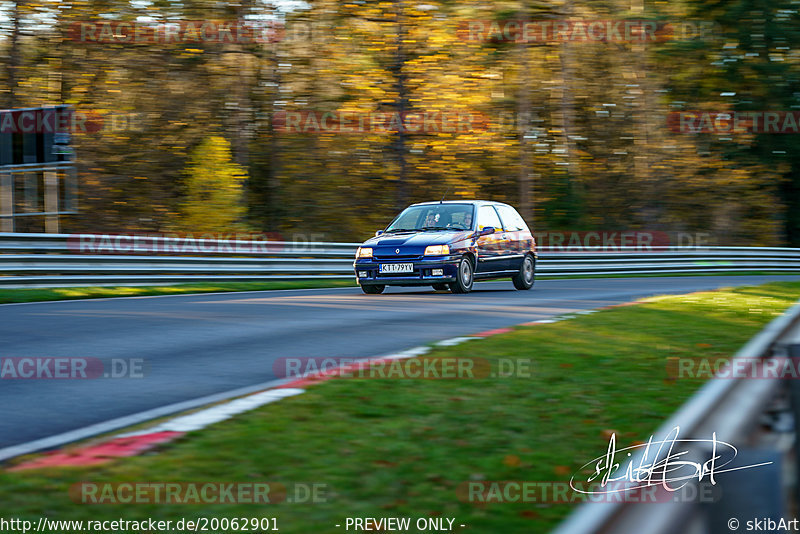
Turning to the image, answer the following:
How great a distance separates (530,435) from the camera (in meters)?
5.16

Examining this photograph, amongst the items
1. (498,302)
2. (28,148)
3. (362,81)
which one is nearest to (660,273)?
(362,81)

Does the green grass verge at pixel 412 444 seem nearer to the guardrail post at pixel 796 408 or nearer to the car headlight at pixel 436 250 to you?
the guardrail post at pixel 796 408

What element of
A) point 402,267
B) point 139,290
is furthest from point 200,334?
point 139,290

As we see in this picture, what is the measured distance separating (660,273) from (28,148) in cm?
1783

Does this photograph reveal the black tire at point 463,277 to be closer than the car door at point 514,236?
Yes

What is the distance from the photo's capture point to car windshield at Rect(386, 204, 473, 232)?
57.0ft

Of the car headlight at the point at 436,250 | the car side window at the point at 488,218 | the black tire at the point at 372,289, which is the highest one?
the car side window at the point at 488,218

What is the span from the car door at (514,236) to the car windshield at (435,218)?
120 cm

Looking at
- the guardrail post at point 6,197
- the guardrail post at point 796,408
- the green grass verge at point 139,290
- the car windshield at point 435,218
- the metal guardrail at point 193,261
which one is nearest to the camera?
the guardrail post at point 796,408

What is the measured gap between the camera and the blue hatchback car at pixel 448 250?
16.3 m

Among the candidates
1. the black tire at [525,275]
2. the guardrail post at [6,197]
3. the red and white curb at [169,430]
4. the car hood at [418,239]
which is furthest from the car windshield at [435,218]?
the guardrail post at [6,197]

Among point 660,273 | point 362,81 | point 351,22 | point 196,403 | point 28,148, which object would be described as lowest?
point 660,273

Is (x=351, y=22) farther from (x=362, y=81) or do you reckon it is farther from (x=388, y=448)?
(x=388, y=448)

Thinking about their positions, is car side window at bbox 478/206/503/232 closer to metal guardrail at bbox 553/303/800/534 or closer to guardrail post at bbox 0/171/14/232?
metal guardrail at bbox 553/303/800/534
